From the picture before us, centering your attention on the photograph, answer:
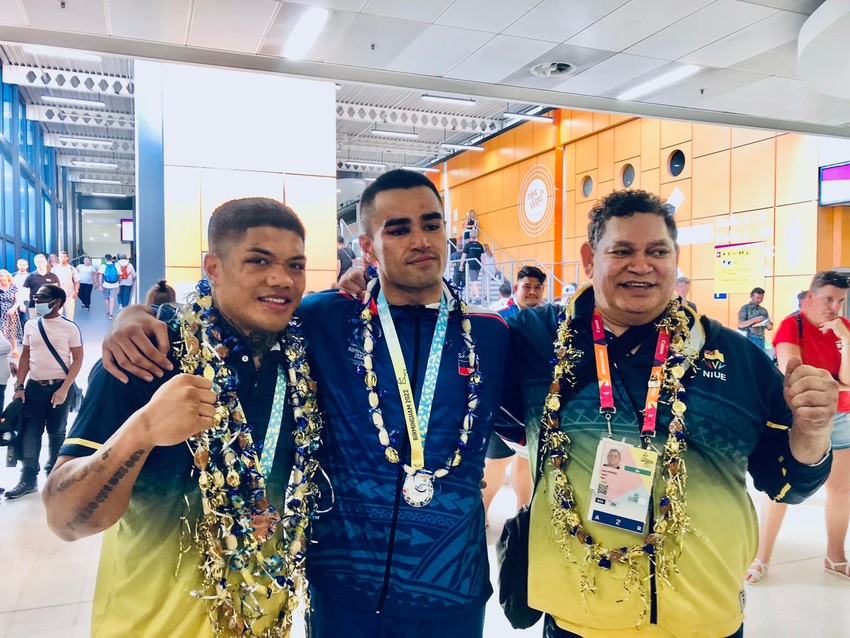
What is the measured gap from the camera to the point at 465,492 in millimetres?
1688

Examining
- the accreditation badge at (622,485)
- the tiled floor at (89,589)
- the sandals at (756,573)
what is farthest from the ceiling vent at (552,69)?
the accreditation badge at (622,485)

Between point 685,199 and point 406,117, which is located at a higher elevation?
point 406,117

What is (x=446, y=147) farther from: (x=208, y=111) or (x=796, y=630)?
(x=796, y=630)

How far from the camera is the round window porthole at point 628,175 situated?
46.4 feet

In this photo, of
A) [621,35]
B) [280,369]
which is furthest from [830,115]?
[280,369]

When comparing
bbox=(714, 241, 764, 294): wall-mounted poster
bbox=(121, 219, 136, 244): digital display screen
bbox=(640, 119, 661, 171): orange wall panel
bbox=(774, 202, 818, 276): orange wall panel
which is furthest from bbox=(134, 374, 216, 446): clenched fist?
bbox=(121, 219, 136, 244): digital display screen

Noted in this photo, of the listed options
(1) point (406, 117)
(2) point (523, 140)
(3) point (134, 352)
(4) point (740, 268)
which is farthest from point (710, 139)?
(3) point (134, 352)

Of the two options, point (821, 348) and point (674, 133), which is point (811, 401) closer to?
point (821, 348)

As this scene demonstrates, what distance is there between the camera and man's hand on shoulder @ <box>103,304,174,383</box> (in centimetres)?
145

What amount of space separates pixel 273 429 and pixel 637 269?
1.09m

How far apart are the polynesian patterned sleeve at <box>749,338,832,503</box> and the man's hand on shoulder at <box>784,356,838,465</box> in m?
0.07

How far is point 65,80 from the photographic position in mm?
12906

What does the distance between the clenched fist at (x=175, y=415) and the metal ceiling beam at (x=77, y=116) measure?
18.1 meters

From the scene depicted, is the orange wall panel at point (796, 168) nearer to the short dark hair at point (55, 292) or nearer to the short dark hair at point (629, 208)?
the short dark hair at point (629, 208)
